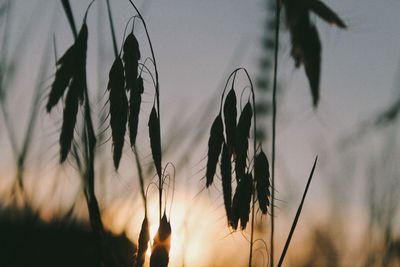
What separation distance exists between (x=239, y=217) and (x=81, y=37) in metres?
0.38

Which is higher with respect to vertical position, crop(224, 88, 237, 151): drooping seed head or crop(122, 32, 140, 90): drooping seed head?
crop(122, 32, 140, 90): drooping seed head

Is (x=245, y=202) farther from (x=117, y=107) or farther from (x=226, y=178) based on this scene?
(x=117, y=107)

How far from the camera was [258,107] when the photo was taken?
107 cm

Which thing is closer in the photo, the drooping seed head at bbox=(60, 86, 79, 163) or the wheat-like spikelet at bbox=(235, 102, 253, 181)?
the drooping seed head at bbox=(60, 86, 79, 163)

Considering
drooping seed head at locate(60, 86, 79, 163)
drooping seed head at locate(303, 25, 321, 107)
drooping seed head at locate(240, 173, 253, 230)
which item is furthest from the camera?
drooping seed head at locate(240, 173, 253, 230)

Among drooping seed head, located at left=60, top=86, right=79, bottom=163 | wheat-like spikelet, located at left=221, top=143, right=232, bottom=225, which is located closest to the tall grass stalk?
A: drooping seed head, located at left=60, top=86, right=79, bottom=163

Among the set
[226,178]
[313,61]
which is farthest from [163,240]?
[313,61]

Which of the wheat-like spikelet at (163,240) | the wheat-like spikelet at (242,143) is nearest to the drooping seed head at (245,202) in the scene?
the wheat-like spikelet at (242,143)

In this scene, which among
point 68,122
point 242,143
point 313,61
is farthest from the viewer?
point 242,143

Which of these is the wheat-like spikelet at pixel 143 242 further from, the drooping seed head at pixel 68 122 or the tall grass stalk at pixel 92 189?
the drooping seed head at pixel 68 122

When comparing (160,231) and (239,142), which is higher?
(239,142)

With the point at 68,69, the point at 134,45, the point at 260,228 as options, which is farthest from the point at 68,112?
the point at 260,228

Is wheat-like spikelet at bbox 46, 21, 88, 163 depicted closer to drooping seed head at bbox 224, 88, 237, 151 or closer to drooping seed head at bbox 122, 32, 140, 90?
drooping seed head at bbox 122, 32, 140, 90

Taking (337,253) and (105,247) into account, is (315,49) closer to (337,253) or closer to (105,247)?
(105,247)
